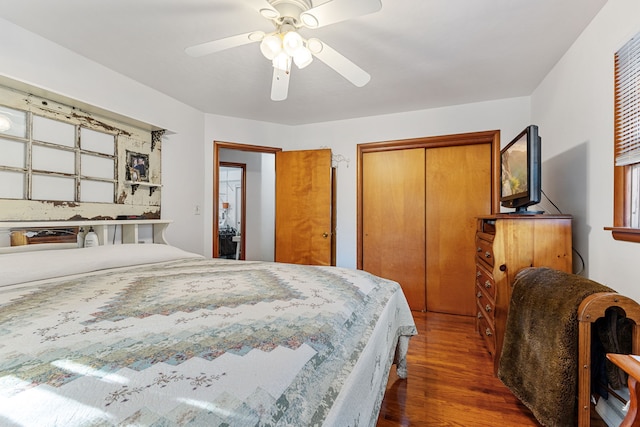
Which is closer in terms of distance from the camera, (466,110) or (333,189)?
(466,110)

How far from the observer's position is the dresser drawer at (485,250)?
6.95ft

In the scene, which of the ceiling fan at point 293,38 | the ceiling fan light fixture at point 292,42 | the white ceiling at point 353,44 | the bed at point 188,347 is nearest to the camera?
the bed at point 188,347

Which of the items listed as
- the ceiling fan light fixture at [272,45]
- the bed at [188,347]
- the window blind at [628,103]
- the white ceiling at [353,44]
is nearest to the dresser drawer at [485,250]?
the window blind at [628,103]

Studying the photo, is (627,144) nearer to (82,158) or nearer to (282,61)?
(282,61)

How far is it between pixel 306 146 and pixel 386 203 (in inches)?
49.4

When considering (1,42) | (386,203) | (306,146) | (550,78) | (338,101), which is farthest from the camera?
(306,146)

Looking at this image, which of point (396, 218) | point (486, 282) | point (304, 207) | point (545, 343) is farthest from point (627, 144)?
point (304, 207)

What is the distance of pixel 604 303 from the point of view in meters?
1.20

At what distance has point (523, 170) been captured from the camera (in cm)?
200

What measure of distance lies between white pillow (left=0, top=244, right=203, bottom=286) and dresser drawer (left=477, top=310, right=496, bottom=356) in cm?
232

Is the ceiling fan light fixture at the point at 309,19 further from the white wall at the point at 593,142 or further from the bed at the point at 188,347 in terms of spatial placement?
the white wall at the point at 593,142

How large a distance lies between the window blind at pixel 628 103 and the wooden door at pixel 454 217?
168cm

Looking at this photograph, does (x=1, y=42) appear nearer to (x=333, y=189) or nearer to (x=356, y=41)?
(x=356, y=41)

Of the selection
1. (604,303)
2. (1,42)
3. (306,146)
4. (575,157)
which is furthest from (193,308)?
(306,146)
